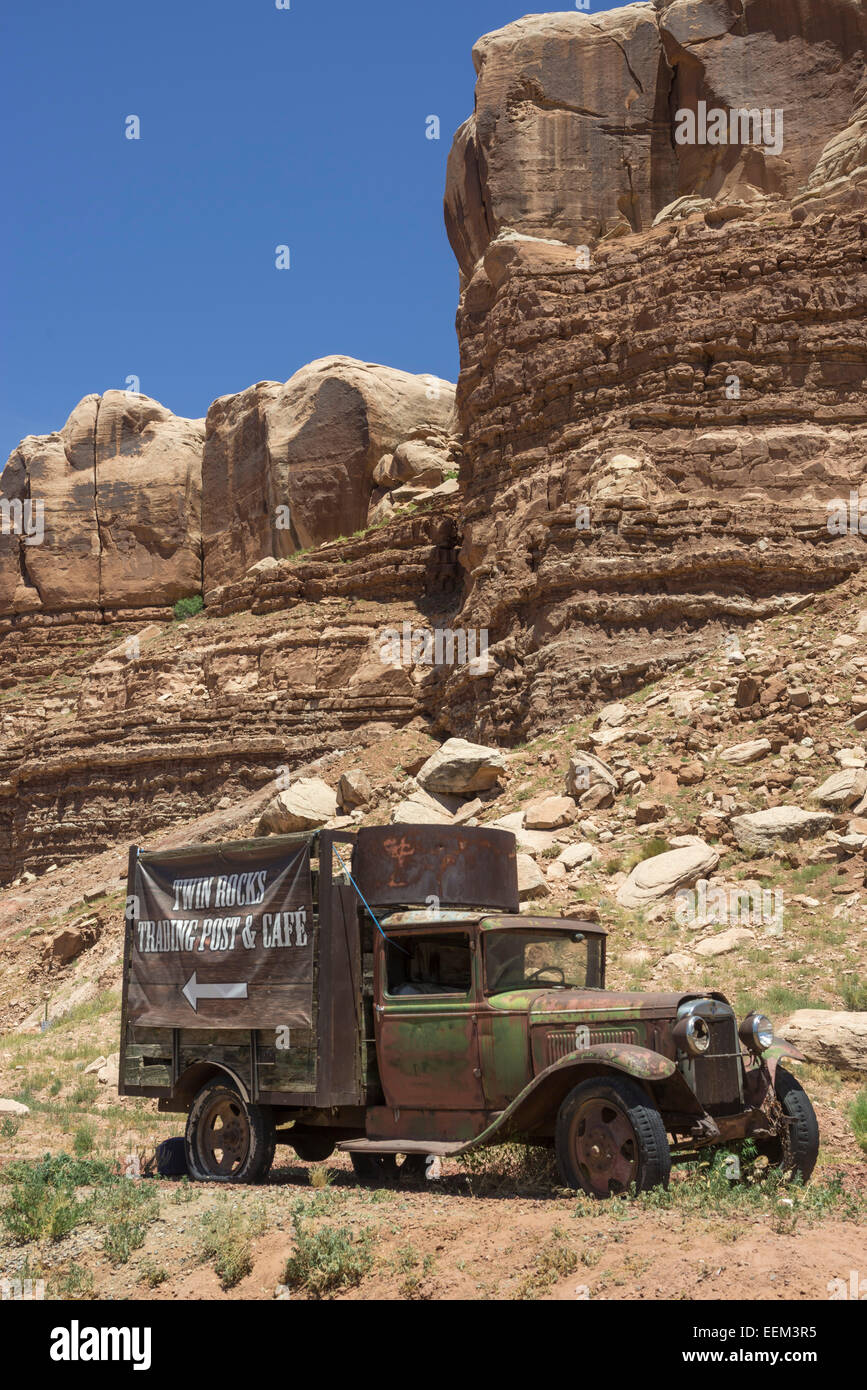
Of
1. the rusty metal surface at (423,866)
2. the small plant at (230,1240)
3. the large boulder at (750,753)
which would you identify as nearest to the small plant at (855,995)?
the rusty metal surface at (423,866)

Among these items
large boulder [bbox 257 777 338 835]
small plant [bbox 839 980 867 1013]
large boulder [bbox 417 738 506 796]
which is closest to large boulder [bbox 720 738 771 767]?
large boulder [bbox 417 738 506 796]

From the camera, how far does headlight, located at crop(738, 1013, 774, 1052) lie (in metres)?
8.62

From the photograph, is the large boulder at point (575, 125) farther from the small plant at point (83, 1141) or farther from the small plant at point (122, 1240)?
the small plant at point (122, 1240)

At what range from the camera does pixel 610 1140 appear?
8.10m

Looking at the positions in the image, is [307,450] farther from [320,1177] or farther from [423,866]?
[320,1177]

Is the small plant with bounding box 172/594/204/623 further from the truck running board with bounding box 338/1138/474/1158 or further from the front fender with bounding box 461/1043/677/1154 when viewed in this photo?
the front fender with bounding box 461/1043/677/1154

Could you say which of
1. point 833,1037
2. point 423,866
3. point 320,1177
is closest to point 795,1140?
point 833,1037

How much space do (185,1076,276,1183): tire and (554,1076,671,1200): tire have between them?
2.74 meters

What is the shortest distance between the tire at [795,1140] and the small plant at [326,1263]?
3.04 metres

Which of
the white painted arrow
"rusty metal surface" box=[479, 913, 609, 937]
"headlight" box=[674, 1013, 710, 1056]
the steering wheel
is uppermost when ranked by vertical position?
"rusty metal surface" box=[479, 913, 609, 937]

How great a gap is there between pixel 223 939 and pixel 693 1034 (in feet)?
13.1

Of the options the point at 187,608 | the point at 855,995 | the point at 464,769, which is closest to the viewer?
the point at 855,995

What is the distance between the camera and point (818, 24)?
3481 cm
